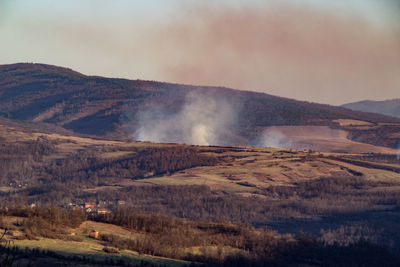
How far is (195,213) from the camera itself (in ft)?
357

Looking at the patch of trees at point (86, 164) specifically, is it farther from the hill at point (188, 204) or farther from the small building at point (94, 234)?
the small building at point (94, 234)

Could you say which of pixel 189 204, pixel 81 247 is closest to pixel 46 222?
pixel 81 247

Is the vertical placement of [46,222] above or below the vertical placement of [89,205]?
above

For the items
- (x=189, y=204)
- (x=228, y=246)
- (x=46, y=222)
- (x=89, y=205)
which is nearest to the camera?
(x=46, y=222)

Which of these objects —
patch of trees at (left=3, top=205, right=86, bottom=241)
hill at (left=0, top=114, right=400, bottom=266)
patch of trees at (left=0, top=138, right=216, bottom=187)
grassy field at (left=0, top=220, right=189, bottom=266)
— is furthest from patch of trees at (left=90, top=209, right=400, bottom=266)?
patch of trees at (left=0, top=138, right=216, bottom=187)

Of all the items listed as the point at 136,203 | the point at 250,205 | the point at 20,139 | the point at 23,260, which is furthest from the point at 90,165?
the point at 23,260

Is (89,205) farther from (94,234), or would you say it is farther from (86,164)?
(94,234)

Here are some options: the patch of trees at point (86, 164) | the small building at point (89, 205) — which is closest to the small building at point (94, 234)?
the small building at point (89, 205)

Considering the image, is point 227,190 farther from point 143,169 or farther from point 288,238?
point 288,238

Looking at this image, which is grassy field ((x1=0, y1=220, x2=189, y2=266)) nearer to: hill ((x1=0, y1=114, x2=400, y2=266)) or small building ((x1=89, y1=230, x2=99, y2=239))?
hill ((x1=0, y1=114, x2=400, y2=266))

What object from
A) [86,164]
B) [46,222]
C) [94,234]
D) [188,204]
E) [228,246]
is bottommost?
[188,204]

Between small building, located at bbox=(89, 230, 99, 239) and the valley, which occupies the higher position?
small building, located at bbox=(89, 230, 99, 239)

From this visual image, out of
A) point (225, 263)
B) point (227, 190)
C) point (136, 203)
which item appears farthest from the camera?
point (227, 190)

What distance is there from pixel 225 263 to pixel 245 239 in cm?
1116
